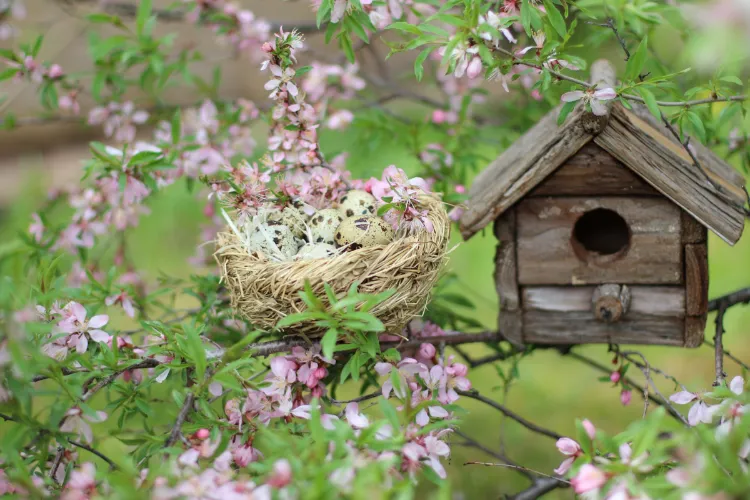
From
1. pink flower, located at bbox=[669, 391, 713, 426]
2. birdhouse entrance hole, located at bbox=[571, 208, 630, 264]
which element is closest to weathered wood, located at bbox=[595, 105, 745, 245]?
pink flower, located at bbox=[669, 391, 713, 426]

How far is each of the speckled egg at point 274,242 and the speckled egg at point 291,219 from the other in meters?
0.02

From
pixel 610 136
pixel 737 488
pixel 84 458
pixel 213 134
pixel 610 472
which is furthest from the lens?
pixel 84 458

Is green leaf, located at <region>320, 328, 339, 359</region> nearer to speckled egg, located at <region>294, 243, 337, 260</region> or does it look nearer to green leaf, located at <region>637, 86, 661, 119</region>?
speckled egg, located at <region>294, 243, 337, 260</region>

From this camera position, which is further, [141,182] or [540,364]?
[540,364]

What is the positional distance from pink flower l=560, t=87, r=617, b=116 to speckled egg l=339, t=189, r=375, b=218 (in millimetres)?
630

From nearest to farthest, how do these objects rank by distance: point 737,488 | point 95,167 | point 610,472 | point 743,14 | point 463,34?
point 743,14, point 737,488, point 610,472, point 463,34, point 95,167

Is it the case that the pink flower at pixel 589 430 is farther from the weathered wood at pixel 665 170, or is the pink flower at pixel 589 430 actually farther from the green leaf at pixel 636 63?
the green leaf at pixel 636 63

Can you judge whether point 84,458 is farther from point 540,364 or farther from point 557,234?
point 540,364

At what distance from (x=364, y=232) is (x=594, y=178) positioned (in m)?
0.71

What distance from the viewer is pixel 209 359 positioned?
1.91 meters

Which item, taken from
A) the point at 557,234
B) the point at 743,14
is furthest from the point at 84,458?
the point at 743,14

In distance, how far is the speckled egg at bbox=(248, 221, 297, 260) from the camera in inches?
83.2

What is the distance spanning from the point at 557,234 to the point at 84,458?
86.3 inches

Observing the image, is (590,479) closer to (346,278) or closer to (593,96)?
(346,278)
